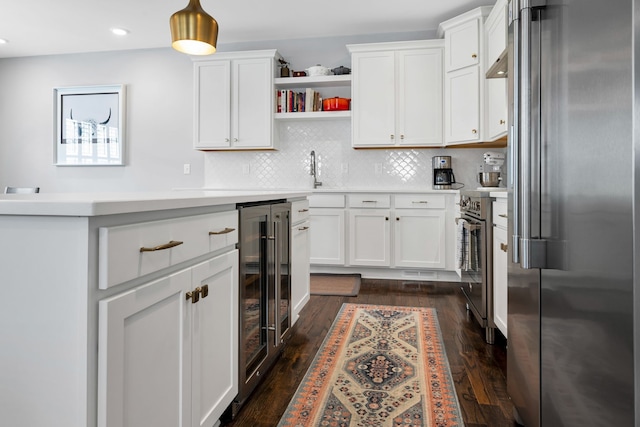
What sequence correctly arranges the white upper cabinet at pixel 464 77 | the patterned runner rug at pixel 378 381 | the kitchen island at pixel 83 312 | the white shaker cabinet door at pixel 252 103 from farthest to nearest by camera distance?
the white shaker cabinet door at pixel 252 103, the white upper cabinet at pixel 464 77, the patterned runner rug at pixel 378 381, the kitchen island at pixel 83 312

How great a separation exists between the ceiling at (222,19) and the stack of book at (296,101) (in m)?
0.69

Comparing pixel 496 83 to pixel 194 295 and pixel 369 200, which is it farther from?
pixel 194 295

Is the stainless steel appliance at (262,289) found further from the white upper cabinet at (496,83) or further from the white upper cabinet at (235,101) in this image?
the white upper cabinet at (235,101)

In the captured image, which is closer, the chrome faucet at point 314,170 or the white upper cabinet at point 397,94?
the white upper cabinet at point 397,94

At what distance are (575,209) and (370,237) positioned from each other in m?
3.03

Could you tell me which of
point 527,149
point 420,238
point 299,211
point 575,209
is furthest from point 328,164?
point 575,209

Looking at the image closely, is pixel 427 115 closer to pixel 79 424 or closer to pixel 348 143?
pixel 348 143

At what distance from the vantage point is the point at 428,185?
14.4ft

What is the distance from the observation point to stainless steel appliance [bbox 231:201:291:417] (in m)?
1.54

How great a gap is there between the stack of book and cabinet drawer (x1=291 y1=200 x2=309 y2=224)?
7.06 feet

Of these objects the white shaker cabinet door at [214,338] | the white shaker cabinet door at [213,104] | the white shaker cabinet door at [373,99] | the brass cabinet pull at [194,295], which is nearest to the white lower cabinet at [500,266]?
the white shaker cabinet door at [214,338]

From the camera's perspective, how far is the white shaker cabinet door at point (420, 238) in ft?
12.7

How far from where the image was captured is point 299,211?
7.71 feet

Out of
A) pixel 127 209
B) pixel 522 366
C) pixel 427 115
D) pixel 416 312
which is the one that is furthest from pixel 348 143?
pixel 127 209
